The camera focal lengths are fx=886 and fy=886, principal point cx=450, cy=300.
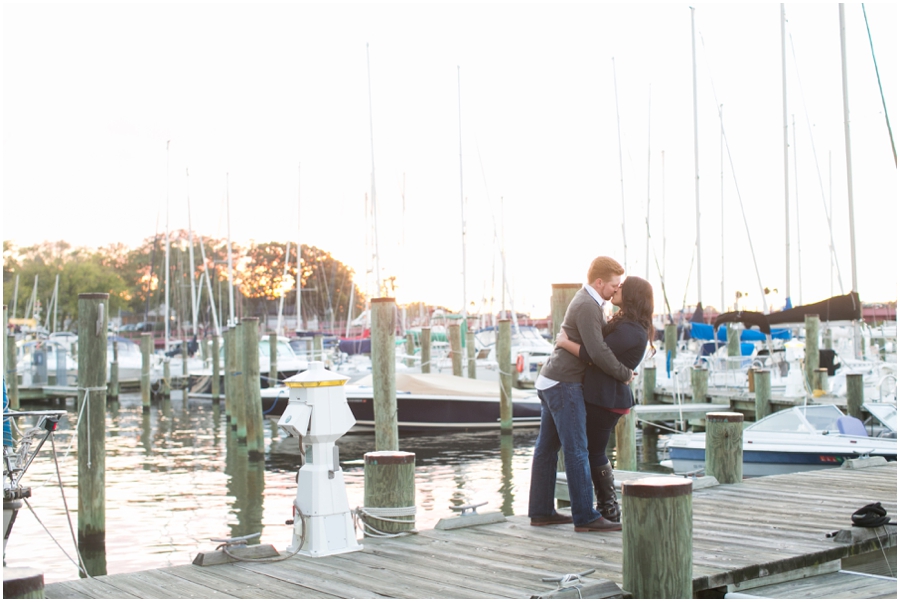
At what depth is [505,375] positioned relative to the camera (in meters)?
19.5

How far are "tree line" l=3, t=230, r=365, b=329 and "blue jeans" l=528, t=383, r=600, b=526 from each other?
5146 centimetres

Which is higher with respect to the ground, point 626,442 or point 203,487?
point 626,442

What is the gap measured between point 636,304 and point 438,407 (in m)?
14.5

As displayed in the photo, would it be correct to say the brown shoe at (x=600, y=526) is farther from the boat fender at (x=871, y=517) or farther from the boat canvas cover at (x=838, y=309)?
the boat canvas cover at (x=838, y=309)

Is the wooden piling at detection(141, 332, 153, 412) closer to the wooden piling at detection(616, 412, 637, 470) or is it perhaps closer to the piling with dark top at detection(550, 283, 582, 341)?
the wooden piling at detection(616, 412, 637, 470)

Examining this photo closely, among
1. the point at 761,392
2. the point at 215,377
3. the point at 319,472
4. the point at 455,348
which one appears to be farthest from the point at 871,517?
the point at 215,377

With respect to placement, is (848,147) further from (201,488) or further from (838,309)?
(201,488)

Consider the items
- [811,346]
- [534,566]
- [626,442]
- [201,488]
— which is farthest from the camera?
[811,346]

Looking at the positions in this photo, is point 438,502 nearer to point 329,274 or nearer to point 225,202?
point 225,202

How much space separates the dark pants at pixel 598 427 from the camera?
19.4 ft

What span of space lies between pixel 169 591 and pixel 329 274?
73.2m

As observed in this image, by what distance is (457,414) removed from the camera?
792 inches

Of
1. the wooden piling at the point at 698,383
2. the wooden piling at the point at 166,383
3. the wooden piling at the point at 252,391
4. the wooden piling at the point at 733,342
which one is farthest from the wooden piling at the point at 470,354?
the wooden piling at the point at 166,383

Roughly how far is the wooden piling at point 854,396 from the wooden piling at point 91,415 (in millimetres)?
10997
